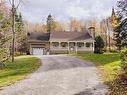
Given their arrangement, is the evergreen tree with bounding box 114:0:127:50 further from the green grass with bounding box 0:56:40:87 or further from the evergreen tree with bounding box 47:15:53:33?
the evergreen tree with bounding box 47:15:53:33

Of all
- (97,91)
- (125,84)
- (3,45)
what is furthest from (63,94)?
(3,45)

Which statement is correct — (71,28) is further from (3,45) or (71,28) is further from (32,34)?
(3,45)

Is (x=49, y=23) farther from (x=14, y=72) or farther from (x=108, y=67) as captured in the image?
(x=14, y=72)

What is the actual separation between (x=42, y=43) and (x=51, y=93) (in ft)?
212

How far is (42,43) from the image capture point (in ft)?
268

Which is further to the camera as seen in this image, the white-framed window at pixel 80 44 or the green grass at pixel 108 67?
the white-framed window at pixel 80 44

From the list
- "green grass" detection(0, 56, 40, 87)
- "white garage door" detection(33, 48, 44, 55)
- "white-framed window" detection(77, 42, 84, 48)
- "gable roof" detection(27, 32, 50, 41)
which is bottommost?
"green grass" detection(0, 56, 40, 87)

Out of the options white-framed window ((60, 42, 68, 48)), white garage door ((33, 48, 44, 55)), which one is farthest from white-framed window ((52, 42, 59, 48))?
white garage door ((33, 48, 44, 55))

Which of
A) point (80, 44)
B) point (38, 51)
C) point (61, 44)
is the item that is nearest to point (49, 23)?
point (61, 44)

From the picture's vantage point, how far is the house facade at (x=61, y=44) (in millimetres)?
79312

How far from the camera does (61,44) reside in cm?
8050

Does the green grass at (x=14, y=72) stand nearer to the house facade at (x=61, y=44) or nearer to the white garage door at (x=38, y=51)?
the house facade at (x=61, y=44)

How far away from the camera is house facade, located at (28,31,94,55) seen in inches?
3123

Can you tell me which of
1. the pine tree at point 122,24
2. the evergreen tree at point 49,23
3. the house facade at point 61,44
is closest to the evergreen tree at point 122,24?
the pine tree at point 122,24
